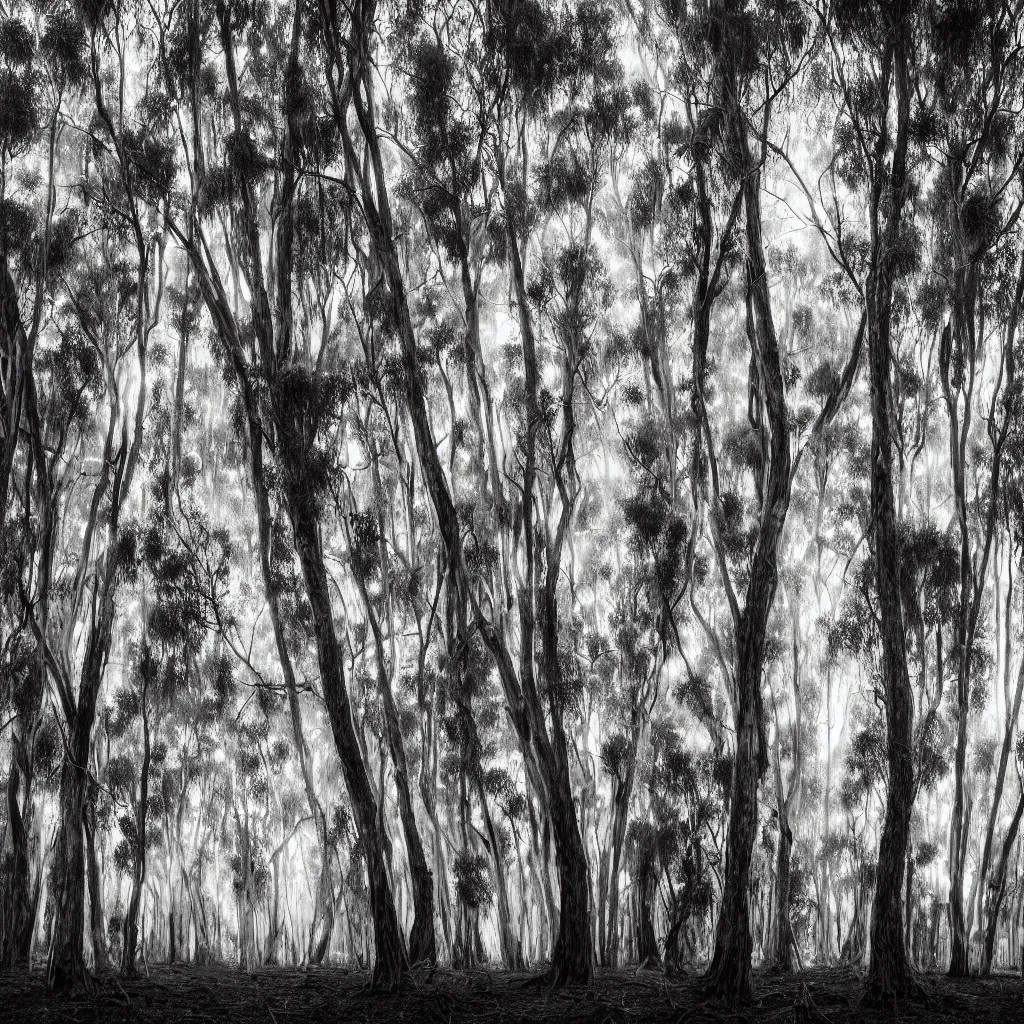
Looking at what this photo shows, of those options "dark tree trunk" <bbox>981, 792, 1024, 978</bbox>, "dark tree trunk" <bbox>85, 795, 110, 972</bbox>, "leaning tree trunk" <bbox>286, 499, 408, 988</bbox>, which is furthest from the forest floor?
"dark tree trunk" <bbox>85, 795, 110, 972</bbox>

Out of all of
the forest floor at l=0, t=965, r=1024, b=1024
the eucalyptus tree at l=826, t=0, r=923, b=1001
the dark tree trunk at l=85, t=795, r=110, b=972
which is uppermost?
the eucalyptus tree at l=826, t=0, r=923, b=1001

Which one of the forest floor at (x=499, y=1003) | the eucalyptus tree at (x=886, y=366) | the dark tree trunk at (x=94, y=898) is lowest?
the forest floor at (x=499, y=1003)

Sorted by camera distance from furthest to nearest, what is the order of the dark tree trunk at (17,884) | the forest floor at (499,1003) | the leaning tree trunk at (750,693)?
the dark tree trunk at (17,884)
the leaning tree trunk at (750,693)
the forest floor at (499,1003)

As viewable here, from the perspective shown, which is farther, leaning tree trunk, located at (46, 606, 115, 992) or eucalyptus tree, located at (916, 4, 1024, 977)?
eucalyptus tree, located at (916, 4, 1024, 977)

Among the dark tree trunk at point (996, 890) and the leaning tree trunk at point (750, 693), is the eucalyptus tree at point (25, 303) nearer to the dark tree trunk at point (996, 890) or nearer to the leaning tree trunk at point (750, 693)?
the leaning tree trunk at point (750, 693)

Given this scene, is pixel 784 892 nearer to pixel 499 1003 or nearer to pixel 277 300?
pixel 499 1003

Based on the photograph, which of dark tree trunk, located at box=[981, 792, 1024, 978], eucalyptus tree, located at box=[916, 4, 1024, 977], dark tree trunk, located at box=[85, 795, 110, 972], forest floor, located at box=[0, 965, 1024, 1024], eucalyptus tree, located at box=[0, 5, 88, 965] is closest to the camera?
forest floor, located at box=[0, 965, 1024, 1024]

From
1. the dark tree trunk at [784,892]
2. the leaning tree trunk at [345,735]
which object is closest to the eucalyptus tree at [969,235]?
the dark tree trunk at [784,892]

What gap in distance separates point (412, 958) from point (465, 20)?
9053mm

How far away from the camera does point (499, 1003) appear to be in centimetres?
831

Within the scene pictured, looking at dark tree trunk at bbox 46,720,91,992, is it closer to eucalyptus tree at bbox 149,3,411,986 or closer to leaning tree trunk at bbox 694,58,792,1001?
eucalyptus tree at bbox 149,3,411,986

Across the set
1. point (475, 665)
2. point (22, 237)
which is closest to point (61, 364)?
point (22, 237)

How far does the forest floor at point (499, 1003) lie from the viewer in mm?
7359

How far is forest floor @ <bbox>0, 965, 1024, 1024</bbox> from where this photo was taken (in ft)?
24.1
